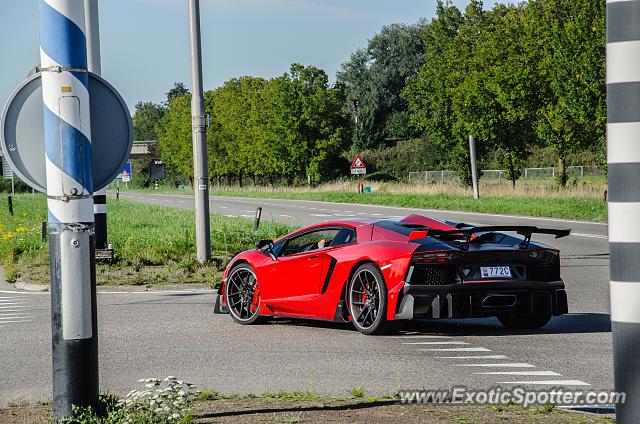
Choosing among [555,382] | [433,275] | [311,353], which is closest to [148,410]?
[555,382]

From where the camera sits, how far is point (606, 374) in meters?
8.96

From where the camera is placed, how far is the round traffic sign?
645cm

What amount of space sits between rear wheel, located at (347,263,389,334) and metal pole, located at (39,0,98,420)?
17.5ft

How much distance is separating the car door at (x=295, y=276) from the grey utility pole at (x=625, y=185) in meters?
8.04

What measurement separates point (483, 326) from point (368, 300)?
5.35ft

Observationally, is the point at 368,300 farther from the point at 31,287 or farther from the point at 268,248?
the point at 31,287

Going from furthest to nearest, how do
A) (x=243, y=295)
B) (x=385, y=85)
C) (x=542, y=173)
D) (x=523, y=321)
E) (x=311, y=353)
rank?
1. (x=385, y=85)
2. (x=542, y=173)
3. (x=243, y=295)
4. (x=523, y=321)
5. (x=311, y=353)

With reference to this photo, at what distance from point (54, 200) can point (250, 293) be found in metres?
7.03

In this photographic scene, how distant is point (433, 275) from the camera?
1130 centimetres

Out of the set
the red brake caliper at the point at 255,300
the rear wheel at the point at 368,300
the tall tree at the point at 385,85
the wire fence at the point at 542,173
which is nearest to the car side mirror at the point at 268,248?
the red brake caliper at the point at 255,300

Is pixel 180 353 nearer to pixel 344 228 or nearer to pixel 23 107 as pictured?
pixel 344 228

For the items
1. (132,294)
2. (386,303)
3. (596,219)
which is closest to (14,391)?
(386,303)

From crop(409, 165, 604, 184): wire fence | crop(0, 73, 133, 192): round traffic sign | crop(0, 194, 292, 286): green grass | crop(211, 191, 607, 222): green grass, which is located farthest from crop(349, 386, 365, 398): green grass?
crop(409, 165, 604, 184): wire fence

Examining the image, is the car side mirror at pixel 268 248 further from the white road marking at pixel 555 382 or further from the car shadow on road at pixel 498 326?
the white road marking at pixel 555 382
